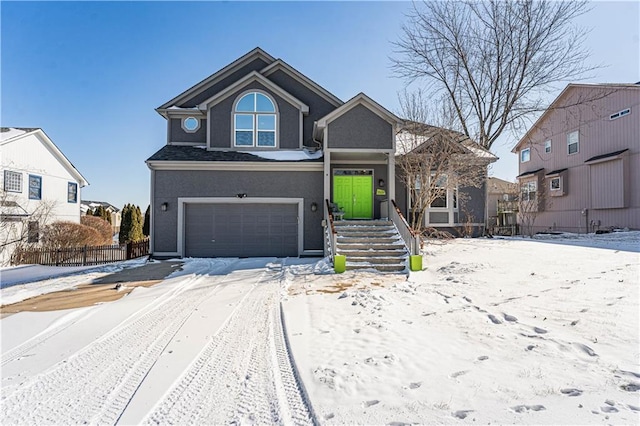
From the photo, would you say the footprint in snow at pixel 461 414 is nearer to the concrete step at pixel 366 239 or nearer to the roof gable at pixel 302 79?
the concrete step at pixel 366 239

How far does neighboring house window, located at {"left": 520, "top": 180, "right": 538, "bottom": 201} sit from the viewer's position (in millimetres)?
23250

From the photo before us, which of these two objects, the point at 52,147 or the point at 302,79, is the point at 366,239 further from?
the point at 52,147

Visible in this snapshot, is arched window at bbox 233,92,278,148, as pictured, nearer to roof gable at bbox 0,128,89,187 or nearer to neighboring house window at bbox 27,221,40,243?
neighboring house window at bbox 27,221,40,243

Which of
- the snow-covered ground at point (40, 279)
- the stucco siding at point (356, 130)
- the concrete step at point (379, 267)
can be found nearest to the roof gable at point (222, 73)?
the stucco siding at point (356, 130)

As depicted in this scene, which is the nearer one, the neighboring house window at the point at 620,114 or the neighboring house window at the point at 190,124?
the neighboring house window at the point at 190,124

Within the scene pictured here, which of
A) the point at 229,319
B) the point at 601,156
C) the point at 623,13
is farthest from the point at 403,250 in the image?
the point at 601,156

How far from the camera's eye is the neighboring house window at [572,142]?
2044 centimetres

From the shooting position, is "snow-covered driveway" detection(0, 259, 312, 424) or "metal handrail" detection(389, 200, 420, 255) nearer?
"snow-covered driveway" detection(0, 259, 312, 424)

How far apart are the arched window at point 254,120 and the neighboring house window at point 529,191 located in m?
19.2

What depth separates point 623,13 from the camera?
1221 centimetres

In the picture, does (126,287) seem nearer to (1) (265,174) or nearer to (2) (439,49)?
(1) (265,174)

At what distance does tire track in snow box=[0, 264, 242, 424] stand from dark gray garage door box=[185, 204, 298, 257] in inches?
287

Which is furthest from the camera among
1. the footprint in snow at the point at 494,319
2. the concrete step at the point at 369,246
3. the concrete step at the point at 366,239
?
the concrete step at the point at 366,239

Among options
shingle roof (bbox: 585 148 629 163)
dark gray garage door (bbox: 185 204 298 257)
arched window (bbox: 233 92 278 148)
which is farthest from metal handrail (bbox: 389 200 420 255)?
shingle roof (bbox: 585 148 629 163)
